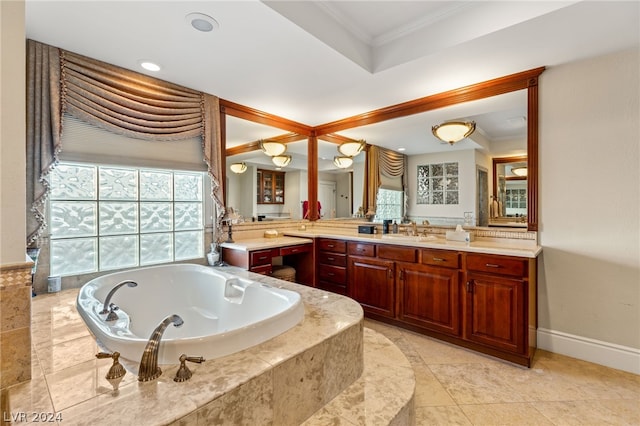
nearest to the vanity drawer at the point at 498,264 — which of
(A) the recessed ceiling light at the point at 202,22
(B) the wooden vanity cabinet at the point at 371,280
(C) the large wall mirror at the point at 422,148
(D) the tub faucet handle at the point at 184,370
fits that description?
(C) the large wall mirror at the point at 422,148

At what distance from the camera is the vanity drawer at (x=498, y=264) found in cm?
216

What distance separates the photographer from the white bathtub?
1208 millimetres

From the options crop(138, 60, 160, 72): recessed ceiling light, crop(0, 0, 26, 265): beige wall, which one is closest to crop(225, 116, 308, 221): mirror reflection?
crop(138, 60, 160, 72): recessed ceiling light

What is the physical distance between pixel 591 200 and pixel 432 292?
1.45 meters

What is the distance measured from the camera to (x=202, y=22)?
1878mm

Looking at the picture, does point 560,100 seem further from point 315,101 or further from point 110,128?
point 110,128

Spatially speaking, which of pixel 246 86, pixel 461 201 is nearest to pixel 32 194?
pixel 246 86

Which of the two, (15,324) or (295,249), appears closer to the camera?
(15,324)

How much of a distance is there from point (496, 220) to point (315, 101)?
7.37 ft

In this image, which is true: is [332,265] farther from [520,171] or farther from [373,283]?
[520,171]

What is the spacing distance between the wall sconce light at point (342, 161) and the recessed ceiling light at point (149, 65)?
2.39m

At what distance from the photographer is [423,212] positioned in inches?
128

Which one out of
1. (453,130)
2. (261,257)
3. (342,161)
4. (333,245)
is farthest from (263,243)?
(453,130)

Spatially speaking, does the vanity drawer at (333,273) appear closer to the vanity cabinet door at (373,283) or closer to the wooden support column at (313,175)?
the vanity cabinet door at (373,283)
